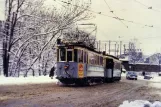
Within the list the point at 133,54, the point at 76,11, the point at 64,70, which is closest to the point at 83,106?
the point at 64,70

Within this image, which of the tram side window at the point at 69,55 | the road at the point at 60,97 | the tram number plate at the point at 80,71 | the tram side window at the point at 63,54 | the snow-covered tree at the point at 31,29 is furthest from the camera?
the snow-covered tree at the point at 31,29

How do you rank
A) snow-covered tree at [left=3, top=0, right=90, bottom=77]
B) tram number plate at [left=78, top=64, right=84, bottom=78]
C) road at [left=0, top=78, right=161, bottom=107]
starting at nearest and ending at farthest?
road at [left=0, top=78, right=161, bottom=107] < tram number plate at [left=78, top=64, right=84, bottom=78] < snow-covered tree at [left=3, top=0, right=90, bottom=77]

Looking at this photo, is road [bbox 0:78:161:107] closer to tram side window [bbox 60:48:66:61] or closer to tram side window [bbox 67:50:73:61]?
tram side window [bbox 67:50:73:61]

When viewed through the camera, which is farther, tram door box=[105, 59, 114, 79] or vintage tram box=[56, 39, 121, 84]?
tram door box=[105, 59, 114, 79]

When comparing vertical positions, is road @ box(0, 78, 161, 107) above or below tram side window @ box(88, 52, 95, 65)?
below

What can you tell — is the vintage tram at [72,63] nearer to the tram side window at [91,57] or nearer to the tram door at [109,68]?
the tram side window at [91,57]

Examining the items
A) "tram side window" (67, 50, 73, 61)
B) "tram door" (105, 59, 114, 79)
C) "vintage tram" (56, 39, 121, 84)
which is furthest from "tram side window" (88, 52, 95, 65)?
"tram door" (105, 59, 114, 79)

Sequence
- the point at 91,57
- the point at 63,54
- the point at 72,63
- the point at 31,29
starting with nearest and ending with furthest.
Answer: the point at 72,63
the point at 63,54
the point at 91,57
the point at 31,29

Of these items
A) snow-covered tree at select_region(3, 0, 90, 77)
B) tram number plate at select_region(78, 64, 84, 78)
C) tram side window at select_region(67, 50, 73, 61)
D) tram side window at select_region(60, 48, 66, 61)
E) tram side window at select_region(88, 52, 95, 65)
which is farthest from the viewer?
snow-covered tree at select_region(3, 0, 90, 77)

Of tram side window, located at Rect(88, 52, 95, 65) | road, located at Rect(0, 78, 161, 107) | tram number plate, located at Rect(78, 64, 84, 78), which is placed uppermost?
tram side window, located at Rect(88, 52, 95, 65)

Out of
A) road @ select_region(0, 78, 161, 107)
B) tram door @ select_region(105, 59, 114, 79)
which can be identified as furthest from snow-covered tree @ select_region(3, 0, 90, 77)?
road @ select_region(0, 78, 161, 107)

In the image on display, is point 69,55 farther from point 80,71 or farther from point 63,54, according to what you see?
point 80,71

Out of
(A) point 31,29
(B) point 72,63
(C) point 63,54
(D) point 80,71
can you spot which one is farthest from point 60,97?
(A) point 31,29

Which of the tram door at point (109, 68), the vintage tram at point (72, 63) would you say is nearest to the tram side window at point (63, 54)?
the vintage tram at point (72, 63)
